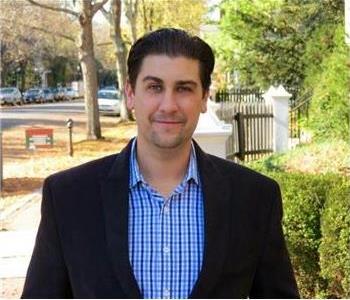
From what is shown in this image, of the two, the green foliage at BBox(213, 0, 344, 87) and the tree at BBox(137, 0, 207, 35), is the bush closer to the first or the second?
the green foliage at BBox(213, 0, 344, 87)

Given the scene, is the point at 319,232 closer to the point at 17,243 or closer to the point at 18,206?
the point at 17,243

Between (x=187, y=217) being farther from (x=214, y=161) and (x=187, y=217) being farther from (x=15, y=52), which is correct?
(x=15, y=52)

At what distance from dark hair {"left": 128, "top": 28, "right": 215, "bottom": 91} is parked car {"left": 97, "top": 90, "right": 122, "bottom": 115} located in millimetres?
43582

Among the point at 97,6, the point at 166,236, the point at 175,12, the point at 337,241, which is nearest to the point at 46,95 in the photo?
the point at 175,12

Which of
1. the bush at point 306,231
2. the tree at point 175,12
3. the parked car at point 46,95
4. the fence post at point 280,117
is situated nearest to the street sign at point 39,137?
the fence post at point 280,117

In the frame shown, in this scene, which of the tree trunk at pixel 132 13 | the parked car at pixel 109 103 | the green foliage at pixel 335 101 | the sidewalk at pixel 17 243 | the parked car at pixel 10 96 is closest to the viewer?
the sidewalk at pixel 17 243

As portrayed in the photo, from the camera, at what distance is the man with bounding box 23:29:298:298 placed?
6.61ft

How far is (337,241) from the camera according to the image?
5148 mm

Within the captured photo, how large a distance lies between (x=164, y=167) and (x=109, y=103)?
4410cm

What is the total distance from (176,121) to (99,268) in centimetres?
49

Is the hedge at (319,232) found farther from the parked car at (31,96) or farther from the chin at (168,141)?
the parked car at (31,96)

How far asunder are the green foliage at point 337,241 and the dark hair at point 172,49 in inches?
128

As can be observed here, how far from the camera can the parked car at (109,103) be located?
45844 mm

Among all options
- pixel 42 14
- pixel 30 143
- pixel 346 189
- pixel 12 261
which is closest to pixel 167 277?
pixel 346 189
